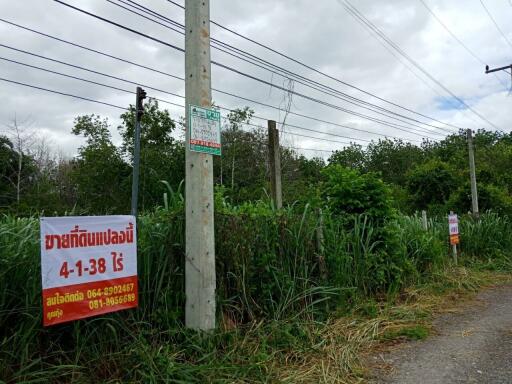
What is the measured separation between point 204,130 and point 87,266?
176 cm

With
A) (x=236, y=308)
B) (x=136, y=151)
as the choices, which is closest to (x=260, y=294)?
(x=236, y=308)

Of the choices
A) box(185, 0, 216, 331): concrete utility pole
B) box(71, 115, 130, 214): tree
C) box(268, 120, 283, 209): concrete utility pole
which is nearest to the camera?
box(185, 0, 216, 331): concrete utility pole

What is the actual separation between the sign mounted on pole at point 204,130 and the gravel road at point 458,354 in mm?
2774

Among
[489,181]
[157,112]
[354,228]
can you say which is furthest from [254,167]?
[354,228]

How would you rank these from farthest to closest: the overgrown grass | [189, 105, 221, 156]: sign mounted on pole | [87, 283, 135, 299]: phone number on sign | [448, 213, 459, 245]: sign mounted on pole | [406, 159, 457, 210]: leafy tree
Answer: [406, 159, 457, 210]: leafy tree → [448, 213, 459, 245]: sign mounted on pole → [189, 105, 221, 156]: sign mounted on pole → [87, 283, 135, 299]: phone number on sign → the overgrown grass

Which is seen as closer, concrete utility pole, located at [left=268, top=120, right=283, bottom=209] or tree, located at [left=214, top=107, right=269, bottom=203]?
concrete utility pole, located at [left=268, top=120, right=283, bottom=209]

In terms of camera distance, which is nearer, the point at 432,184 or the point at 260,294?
the point at 260,294

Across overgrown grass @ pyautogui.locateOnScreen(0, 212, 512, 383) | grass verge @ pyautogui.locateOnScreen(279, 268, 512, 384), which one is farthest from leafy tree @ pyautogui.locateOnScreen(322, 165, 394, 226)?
grass verge @ pyautogui.locateOnScreen(279, 268, 512, 384)

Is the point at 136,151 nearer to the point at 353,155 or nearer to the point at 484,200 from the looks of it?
the point at 484,200

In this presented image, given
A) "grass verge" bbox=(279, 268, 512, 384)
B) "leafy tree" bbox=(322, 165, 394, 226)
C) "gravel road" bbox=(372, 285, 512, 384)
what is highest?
"leafy tree" bbox=(322, 165, 394, 226)

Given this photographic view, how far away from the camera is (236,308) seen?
16.4 feet

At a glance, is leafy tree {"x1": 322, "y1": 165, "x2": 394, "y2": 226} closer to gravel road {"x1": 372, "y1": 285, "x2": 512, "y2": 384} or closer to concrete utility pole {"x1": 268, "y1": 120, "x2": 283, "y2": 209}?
concrete utility pole {"x1": 268, "y1": 120, "x2": 283, "y2": 209}

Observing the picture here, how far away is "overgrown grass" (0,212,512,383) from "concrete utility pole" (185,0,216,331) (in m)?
0.21

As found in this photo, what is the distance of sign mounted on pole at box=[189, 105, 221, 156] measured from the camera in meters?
4.56
